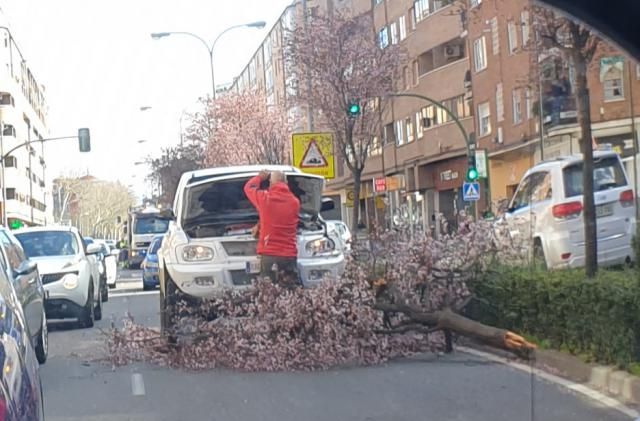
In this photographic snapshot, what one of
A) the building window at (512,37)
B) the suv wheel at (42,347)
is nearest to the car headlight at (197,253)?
the suv wheel at (42,347)

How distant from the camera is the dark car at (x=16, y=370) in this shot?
3.34 meters

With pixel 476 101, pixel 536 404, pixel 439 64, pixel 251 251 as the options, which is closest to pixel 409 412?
pixel 536 404

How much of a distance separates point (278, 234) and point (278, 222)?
133 millimetres

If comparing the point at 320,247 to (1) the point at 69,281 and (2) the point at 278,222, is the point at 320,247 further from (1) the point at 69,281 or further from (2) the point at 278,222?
(1) the point at 69,281

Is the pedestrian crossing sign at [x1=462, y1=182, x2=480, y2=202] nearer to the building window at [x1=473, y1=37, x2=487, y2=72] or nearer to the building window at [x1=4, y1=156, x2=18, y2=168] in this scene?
the building window at [x1=473, y1=37, x2=487, y2=72]

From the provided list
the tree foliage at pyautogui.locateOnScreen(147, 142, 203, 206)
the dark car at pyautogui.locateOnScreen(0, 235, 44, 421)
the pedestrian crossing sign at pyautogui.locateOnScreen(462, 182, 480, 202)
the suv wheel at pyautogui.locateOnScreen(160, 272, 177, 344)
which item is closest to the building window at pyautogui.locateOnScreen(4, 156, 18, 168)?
the tree foliage at pyautogui.locateOnScreen(147, 142, 203, 206)

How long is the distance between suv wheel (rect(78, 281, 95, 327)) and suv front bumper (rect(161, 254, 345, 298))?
15.3 feet

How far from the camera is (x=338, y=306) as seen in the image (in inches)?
431

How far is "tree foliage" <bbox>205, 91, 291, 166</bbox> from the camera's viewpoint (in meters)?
42.5

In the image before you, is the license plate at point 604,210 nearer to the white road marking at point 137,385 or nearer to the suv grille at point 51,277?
the white road marking at point 137,385

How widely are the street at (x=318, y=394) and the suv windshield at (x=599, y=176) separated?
1.66 metres

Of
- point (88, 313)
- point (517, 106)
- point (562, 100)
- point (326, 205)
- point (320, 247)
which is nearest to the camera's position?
point (562, 100)

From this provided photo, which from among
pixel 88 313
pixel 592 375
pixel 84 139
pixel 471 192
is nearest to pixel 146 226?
pixel 84 139

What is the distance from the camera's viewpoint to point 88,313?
16516mm
